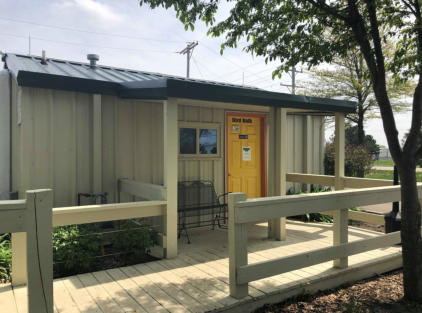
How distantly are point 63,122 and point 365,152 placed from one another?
11821mm

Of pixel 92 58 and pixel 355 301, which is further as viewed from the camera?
pixel 92 58

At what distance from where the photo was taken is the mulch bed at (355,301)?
3.34 m

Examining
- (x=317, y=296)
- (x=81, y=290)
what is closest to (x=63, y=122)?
(x=81, y=290)

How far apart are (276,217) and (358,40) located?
1982mm

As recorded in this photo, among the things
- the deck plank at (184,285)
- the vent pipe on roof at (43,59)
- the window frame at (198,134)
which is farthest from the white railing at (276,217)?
the vent pipe on roof at (43,59)

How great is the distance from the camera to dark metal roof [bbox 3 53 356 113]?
4520 mm

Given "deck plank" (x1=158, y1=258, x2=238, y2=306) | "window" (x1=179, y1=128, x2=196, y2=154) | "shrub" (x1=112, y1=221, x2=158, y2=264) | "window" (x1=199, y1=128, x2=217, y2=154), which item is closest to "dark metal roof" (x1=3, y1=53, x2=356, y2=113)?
"window" (x1=179, y1=128, x2=196, y2=154)

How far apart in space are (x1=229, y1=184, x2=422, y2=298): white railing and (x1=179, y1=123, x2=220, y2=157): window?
326 cm

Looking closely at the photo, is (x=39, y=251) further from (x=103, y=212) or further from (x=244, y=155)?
(x=244, y=155)

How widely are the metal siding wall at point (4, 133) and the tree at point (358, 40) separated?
2933mm

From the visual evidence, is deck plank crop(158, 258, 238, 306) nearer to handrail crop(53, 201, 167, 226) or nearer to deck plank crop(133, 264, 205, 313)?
deck plank crop(133, 264, 205, 313)

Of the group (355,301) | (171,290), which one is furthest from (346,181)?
(171,290)

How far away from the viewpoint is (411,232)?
348cm

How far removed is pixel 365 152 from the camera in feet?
44.7
